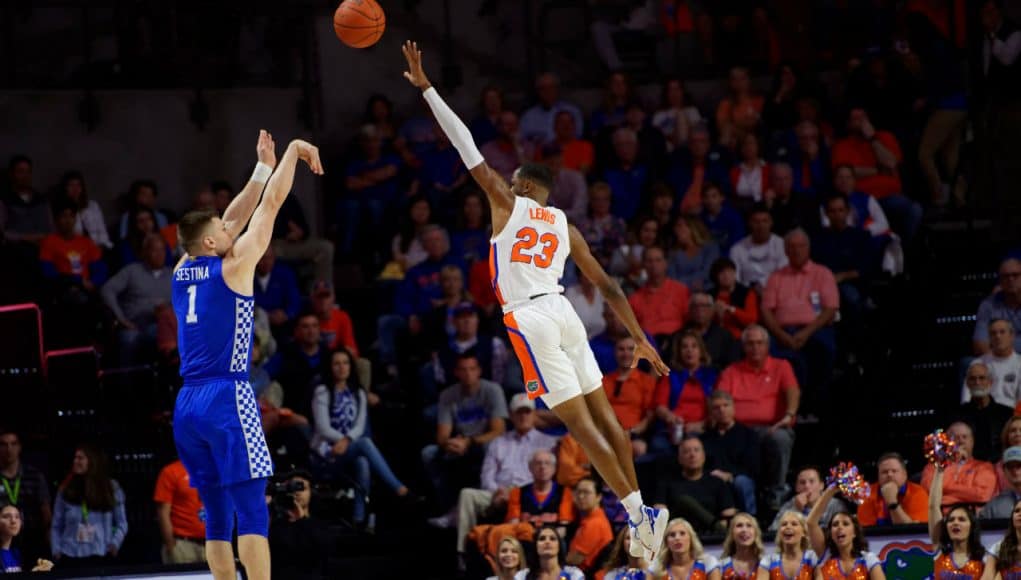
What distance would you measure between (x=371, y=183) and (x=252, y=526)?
25.5 ft

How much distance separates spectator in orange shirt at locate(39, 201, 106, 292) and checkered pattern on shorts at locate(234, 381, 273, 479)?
647 centimetres

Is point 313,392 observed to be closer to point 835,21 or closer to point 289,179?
point 289,179

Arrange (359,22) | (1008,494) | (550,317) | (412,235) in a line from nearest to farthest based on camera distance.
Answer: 1. (550,317)
2. (359,22)
3. (1008,494)
4. (412,235)

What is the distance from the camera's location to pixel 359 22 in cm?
984

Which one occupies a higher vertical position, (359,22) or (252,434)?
(359,22)

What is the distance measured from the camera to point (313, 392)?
1384 cm

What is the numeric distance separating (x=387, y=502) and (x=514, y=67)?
649 centimetres

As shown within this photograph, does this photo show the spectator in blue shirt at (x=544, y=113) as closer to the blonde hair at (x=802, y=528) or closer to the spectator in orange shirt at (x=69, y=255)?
the spectator in orange shirt at (x=69, y=255)

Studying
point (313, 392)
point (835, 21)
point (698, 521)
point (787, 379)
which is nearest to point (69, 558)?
point (313, 392)

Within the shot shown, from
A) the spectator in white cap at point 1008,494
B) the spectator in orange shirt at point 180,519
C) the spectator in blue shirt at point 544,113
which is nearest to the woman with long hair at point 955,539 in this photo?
the spectator in white cap at point 1008,494

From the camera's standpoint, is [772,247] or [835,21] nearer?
[772,247]

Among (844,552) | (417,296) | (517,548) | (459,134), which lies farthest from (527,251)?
(417,296)

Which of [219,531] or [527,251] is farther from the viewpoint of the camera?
[527,251]

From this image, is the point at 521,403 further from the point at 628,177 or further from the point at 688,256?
the point at 628,177
